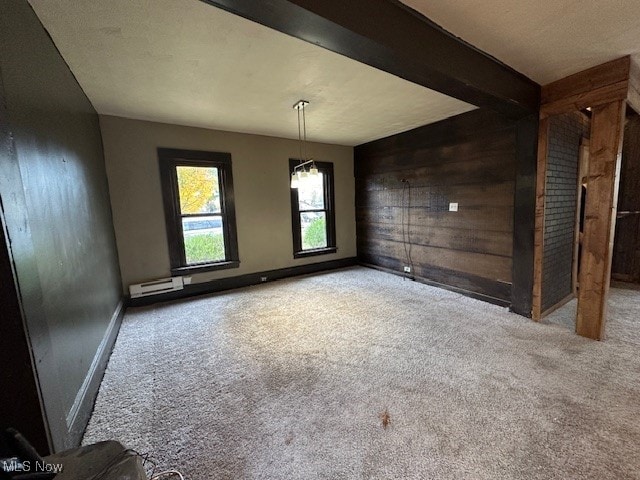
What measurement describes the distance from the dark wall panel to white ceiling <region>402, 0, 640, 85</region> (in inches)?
82.9

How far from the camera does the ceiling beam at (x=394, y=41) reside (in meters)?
1.25

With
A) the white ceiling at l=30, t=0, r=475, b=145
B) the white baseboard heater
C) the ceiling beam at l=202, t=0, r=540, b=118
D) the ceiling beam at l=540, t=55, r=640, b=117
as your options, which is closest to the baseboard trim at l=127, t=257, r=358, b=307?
the white baseboard heater

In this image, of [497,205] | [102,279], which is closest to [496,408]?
[497,205]

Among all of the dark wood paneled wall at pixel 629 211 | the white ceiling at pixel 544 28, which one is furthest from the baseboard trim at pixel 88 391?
the dark wood paneled wall at pixel 629 211

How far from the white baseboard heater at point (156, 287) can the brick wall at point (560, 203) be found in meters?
4.50

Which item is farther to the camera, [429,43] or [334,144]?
[334,144]

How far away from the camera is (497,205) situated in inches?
123

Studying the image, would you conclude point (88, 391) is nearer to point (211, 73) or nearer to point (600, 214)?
point (211, 73)

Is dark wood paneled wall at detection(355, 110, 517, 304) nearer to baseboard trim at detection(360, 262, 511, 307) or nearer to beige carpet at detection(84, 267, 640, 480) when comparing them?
baseboard trim at detection(360, 262, 511, 307)

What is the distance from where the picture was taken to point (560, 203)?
2916 millimetres

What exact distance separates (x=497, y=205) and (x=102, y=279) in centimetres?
431

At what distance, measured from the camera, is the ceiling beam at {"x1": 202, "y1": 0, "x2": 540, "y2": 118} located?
1.25 metres

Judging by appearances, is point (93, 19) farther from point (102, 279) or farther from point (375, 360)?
point (375, 360)

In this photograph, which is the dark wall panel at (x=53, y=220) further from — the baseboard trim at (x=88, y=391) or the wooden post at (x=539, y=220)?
the wooden post at (x=539, y=220)
